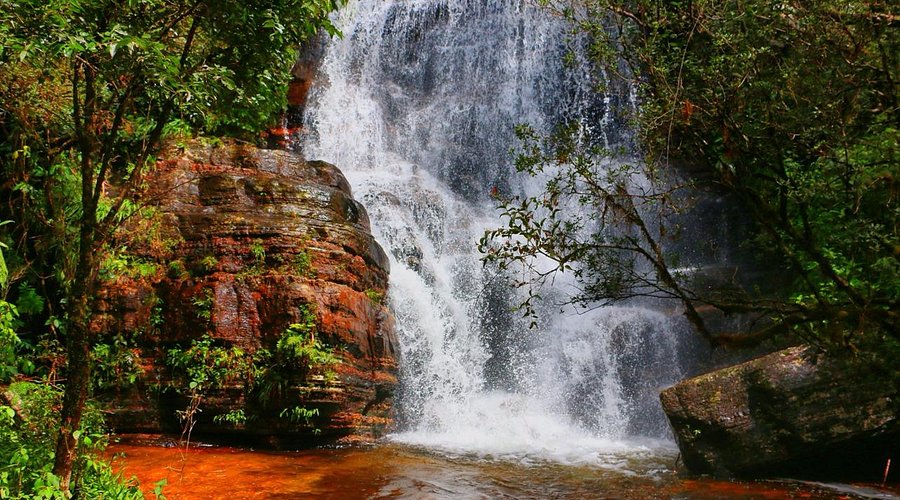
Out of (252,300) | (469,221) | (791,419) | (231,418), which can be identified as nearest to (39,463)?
(231,418)

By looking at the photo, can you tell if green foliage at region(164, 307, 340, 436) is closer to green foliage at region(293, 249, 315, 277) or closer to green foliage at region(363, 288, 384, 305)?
green foliage at region(293, 249, 315, 277)

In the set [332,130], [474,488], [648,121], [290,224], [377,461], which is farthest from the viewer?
[332,130]

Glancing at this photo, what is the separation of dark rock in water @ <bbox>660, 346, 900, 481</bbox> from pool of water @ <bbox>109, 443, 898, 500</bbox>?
258mm

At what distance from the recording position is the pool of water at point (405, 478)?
17.9 feet

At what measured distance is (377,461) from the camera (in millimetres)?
6836

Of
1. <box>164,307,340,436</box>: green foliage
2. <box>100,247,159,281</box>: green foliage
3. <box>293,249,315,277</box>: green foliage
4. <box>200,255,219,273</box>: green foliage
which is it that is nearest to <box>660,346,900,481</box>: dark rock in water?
<box>164,307,340,436</box>: green foliage

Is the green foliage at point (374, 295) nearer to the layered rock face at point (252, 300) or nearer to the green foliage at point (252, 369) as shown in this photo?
the layered rock face at point (252, 300)

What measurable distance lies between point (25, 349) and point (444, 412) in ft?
18.9

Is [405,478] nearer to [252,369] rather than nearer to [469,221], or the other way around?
[252,369]

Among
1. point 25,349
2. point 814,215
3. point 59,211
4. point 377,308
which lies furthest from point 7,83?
point 814,215

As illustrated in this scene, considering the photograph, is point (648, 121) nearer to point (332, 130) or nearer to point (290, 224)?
point (290, 224)

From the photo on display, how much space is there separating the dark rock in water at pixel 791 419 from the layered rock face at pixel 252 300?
4019mm

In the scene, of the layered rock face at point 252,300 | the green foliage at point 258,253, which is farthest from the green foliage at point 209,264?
the green foliage at point 258,253

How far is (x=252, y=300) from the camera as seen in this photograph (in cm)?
786
